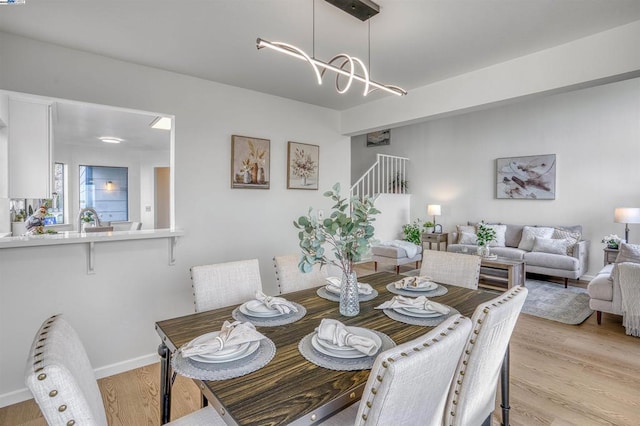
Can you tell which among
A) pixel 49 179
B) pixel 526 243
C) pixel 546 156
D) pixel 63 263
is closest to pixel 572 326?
pixel 526 243

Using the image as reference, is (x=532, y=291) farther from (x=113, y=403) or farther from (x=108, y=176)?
(x=108, y=176)

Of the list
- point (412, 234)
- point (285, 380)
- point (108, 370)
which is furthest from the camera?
point (412, 234)

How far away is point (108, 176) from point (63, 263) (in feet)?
17.6

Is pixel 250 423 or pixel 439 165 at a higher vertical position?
pixel 439 165

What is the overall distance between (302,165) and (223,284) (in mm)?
2028

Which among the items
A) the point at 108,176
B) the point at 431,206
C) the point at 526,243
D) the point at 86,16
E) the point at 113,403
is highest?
the point at 86,16

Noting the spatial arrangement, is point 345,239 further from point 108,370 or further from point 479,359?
point 108,370

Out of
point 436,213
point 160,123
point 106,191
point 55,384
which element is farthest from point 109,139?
point 436,213

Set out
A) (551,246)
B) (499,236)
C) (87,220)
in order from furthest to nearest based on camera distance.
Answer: (499,236) → (87,220) → (551,246)

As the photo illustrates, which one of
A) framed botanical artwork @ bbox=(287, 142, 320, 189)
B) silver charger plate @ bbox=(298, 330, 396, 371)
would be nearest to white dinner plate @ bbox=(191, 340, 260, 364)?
silver charger plate @ bbox=(298, 330, 396, 371)

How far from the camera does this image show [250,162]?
10.8ft

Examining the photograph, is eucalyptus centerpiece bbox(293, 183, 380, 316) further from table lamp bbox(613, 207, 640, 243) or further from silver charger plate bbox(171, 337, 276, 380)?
table lamp bbox(613, 207, 640, 243)

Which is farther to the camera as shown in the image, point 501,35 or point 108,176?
point 108,176

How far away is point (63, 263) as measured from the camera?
2.37 meters
